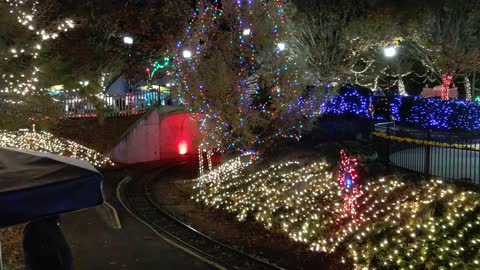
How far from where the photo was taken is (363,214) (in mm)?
11227

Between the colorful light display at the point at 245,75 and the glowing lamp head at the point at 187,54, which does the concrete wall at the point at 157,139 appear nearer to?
the glowing lamp head at the point at 187,54

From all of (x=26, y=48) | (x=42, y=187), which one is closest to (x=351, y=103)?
(x=26, y=48)

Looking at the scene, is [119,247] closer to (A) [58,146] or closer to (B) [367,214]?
(B) [367,214]

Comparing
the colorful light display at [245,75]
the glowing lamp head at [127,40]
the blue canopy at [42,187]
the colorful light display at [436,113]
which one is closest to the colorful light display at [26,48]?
the colorful light display at [245,75]

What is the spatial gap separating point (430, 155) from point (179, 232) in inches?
256

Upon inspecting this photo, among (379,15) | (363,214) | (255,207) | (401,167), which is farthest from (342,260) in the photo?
(379,15)

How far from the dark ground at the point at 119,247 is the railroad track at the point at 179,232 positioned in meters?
0.36

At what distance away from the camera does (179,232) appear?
13703 mm

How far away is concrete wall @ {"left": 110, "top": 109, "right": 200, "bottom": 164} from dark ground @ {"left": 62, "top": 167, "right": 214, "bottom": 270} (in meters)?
12.6

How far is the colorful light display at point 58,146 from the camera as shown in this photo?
22.2m

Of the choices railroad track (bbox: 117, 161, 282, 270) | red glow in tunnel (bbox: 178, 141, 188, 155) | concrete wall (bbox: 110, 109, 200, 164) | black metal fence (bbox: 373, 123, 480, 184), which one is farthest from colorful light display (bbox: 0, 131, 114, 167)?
black metal fence (bbox: 373, 123, 480, 184)

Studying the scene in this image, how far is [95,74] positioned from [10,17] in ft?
49.2

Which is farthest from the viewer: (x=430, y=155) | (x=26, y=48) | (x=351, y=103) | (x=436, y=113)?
(x=351, y=103)

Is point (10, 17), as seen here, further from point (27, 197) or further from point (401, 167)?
point (401, 167)
